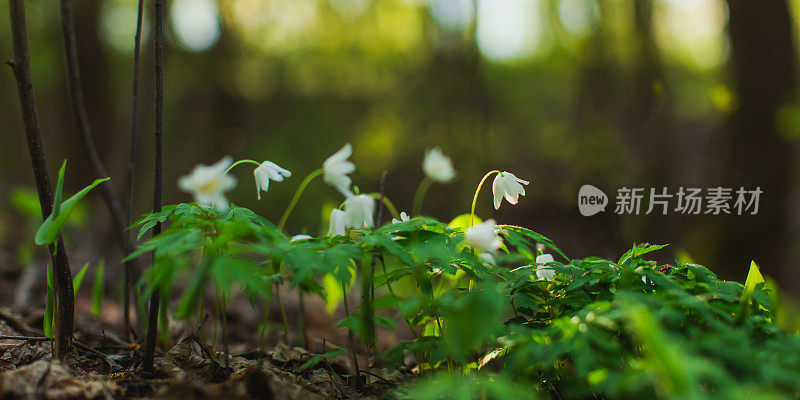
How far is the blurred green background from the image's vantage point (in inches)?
158

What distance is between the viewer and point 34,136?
144 centimetres

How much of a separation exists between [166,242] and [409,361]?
1349mm

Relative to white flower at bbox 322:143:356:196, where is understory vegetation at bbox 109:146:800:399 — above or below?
below

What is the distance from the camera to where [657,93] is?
4.79m

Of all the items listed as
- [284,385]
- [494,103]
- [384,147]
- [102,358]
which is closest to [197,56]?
[384,147]

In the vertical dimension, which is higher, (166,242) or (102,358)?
(166,242)

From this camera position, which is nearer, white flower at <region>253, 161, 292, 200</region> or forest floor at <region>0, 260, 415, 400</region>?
forest floor at <region>0, 260, 415, 400</region>

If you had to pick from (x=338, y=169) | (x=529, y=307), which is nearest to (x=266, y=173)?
(x=338, y=169)

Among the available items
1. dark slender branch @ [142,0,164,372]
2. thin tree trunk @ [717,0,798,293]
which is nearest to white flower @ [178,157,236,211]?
dark slender branch @ [142,0,164,372]

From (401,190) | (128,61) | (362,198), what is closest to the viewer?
(362,198)

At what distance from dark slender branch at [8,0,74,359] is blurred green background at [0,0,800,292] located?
9.78 ft

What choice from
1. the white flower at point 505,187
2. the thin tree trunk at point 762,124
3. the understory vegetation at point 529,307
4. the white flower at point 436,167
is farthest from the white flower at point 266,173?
the thin tree trunk at point 762,124

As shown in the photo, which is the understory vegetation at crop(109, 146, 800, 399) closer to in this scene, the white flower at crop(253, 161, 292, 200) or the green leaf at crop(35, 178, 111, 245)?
the white flower at crop(253, 161, 292, 200)

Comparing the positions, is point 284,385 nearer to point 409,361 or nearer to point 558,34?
point 409,361
